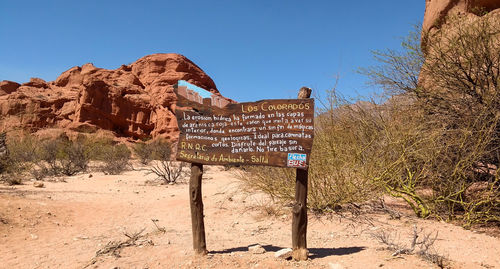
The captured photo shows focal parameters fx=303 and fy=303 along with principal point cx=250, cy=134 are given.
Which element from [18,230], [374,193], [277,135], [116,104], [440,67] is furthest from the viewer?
[116,104]

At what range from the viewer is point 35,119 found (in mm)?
36781

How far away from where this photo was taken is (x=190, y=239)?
176 inches

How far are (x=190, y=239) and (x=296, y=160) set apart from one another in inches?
88.1

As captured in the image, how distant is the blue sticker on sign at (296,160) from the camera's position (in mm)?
3205

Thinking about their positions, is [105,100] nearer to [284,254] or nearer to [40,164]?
[40,164]

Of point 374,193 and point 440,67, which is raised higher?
point 440,67

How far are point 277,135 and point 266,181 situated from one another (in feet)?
10.1

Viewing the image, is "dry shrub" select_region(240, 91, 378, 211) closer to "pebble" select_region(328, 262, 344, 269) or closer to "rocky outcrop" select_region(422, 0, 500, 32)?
"pebble" select_region(328, 262, 344, 269)

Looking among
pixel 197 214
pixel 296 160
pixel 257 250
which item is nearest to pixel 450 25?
Answer: pixel 296 160

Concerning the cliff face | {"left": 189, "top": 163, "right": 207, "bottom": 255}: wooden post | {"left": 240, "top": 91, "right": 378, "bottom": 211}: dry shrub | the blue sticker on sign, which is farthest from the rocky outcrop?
{"left": 189, "top": 163, "right": 207, "bottom": 255}: wooden post

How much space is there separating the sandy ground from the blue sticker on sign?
1057 mm

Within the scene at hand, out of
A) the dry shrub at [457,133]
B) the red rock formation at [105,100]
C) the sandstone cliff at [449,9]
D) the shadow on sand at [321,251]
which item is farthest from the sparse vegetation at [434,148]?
the red rock formation at [105,100]

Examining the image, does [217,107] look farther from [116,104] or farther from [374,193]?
[116,104]

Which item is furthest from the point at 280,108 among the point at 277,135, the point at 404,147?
the point at 404,147
